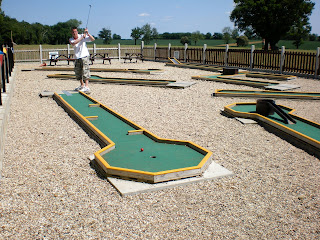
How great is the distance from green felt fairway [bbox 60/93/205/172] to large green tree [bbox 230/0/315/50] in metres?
38.2

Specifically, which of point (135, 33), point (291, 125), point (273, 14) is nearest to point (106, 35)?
point (135, 33)

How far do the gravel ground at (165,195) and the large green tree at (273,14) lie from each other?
37.3 m

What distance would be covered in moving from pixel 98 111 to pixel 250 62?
516 inches

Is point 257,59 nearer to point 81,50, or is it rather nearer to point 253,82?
point 253,82

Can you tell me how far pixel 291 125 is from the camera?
19.0 ft

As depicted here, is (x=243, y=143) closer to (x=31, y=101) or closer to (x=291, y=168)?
(x=291, y=168)

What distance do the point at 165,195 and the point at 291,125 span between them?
3.44 m

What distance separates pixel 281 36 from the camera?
136 ft

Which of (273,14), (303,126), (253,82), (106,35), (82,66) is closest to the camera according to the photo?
(303,126)

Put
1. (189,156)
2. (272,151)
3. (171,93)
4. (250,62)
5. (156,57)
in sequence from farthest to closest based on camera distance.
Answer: (156,57) < (250,62) < (171,93) < (272,151) < (189,156)

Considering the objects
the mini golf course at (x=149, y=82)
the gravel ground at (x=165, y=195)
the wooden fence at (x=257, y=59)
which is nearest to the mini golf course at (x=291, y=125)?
the gravel ground at (x=165, y=195)

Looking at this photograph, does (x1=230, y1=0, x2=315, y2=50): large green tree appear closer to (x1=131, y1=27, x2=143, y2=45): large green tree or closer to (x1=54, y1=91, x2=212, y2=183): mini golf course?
(x1=54, y1=91, x2=212, y2=183): mini golf course

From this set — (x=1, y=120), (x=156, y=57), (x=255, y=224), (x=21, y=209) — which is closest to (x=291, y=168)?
(x=255, y=224)

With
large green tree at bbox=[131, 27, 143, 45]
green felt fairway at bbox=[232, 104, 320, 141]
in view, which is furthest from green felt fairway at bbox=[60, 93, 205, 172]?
large green tree at bbox=[131, 27, 143, 45]
